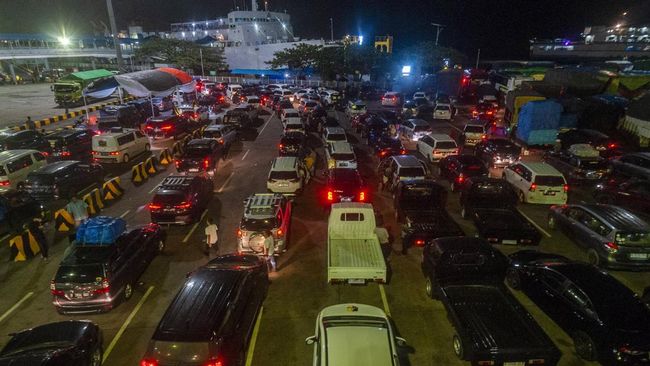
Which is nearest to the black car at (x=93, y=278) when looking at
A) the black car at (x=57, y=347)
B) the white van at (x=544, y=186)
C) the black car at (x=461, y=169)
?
the black car at (x=57, y=347)

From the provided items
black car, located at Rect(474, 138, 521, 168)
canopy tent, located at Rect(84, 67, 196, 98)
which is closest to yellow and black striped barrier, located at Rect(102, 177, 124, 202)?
canopy tent, located at Rect(84, 67, 196, 98)

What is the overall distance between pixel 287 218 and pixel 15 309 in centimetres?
858

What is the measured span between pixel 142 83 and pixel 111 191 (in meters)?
15.2

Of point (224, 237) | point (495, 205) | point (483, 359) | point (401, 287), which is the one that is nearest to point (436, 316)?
point (401, 287)

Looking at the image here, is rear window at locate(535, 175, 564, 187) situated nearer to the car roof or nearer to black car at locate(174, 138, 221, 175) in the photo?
the car roof

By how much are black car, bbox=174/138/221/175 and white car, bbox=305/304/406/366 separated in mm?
15381

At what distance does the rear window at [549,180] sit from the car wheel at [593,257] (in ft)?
15.4

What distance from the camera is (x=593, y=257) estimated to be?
41.8 feet

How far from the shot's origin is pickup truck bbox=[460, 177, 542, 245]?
13.7 metres

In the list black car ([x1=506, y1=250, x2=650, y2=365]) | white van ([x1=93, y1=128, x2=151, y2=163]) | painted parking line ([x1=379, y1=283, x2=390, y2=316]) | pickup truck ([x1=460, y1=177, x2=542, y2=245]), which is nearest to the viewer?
black car ([x1=506, y1=250, x2=650, y2=365])

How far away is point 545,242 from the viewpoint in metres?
14.6

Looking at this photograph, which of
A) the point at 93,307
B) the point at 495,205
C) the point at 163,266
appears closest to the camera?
the point at 93,307

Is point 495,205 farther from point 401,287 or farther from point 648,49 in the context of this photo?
point 648,49

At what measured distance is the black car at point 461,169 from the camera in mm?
18869
